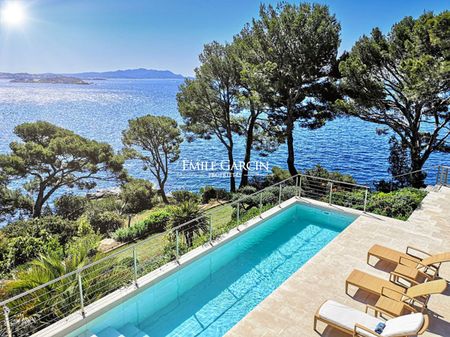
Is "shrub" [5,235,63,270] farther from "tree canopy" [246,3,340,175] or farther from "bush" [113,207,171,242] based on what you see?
"tree canopy" [246,3,340,175]

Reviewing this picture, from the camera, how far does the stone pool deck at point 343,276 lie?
475 cm

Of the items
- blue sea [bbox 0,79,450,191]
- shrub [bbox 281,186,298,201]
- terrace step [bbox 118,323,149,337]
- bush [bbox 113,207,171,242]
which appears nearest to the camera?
terrace step [bbox 118,323,149,337]

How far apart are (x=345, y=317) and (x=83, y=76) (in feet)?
454

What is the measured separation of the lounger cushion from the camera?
438 cm

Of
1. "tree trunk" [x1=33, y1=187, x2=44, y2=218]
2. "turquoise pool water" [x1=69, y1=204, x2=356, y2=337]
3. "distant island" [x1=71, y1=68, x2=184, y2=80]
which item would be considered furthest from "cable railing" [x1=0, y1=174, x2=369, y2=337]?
"distant island" [x1=71, y1=68, x2=184, y2=80]

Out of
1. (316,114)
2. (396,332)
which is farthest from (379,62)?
(396,332)

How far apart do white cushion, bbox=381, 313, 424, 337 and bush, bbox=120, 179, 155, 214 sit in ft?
65.8

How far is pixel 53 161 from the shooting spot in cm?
1961

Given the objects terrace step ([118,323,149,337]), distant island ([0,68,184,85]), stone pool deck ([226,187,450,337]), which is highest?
distant island ([0,68,184,85])

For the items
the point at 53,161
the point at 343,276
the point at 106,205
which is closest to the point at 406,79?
the point at 343,276

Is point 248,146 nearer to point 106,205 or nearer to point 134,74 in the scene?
point 106,205

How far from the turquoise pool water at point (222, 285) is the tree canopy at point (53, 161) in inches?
585

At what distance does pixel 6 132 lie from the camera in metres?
39.7

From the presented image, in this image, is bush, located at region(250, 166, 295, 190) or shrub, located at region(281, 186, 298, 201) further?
bush, located at region(250, 166, 295, 190)
